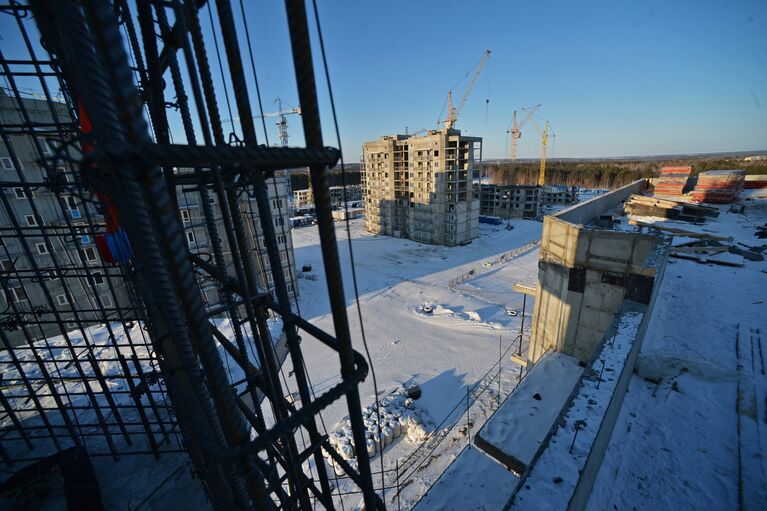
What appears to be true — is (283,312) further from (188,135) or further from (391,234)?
(391,234)

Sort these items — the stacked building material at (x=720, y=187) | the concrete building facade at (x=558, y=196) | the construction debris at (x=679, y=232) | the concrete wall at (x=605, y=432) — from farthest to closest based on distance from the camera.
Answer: the concrete building facade at (x=558, y=196), the stacked building material at (x=720, y=187), the construction debris at (x=679, y=232), the concrete wall at (x=605, y=432)

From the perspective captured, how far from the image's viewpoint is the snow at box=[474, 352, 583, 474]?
6.65 metres

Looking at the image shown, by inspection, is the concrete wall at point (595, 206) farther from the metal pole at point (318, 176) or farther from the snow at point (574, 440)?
the metal pole at point (318, 176)

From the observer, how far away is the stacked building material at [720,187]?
62.1 feet

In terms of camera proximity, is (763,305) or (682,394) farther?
(763,305)

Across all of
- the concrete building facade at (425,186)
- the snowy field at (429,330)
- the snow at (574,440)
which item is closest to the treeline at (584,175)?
the concrete building facade at (425,186)

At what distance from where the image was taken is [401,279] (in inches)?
1096

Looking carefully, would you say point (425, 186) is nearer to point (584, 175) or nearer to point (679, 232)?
point (679, 232)

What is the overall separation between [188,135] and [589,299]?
10.5m

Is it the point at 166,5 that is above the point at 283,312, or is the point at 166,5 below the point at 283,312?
above

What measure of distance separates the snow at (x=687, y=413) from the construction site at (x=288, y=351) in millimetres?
30

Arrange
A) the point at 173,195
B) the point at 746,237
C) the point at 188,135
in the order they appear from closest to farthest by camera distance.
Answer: the point at 188,135 < the point at 173,195 < the point at 746,237

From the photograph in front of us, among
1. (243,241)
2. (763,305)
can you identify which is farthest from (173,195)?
(763,305)

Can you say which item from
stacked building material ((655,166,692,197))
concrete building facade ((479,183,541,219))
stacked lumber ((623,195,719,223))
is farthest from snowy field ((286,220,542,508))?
concrete building facade ((479,183,541,219))
